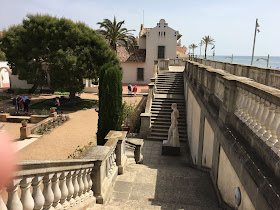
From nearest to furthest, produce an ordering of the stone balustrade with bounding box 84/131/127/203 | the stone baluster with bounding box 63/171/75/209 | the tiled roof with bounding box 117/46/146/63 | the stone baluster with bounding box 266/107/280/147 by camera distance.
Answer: the stone baluster with bounding box 266/107/280/147 → the stone baluster with bounding box 63/171/75/209 → the stone balustrade with bounding box 84/131/127/203 → the tiled roof with bounding box 117/46/146/63

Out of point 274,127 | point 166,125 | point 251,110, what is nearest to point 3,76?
point 166,125

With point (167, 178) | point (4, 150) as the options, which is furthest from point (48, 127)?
point (4, 150)

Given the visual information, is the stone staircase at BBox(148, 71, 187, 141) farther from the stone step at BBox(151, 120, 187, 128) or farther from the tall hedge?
the tall hedge

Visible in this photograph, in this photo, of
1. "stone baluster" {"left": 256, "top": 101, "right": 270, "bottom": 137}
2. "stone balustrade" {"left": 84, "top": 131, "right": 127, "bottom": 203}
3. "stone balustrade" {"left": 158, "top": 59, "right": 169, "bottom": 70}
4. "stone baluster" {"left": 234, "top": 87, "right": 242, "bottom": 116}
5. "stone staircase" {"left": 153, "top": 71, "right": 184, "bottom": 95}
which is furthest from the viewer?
"stone balustrade" {"left": 158, "top": 59, "right": 169, "bottom": 70}

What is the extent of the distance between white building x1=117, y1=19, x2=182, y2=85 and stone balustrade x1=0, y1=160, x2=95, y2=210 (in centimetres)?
3264

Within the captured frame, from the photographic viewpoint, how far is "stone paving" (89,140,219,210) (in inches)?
204

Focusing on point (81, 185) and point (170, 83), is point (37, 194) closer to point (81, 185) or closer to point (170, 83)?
point (81, 185)

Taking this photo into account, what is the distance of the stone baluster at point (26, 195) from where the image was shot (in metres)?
2.77

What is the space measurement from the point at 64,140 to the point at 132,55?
82.3 feet

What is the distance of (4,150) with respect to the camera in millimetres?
1082

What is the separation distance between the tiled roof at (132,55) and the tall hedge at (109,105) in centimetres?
2611

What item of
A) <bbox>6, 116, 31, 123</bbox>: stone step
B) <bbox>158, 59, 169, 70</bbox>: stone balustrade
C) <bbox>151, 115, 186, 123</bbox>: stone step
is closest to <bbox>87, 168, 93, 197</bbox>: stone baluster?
<bbox>151, 115, 186, 123</bbox>: stone step

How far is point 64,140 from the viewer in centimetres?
1463

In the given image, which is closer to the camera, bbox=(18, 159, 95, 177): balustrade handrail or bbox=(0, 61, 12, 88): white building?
bbox=(18, 159, 95, 177): balustrade handrail
